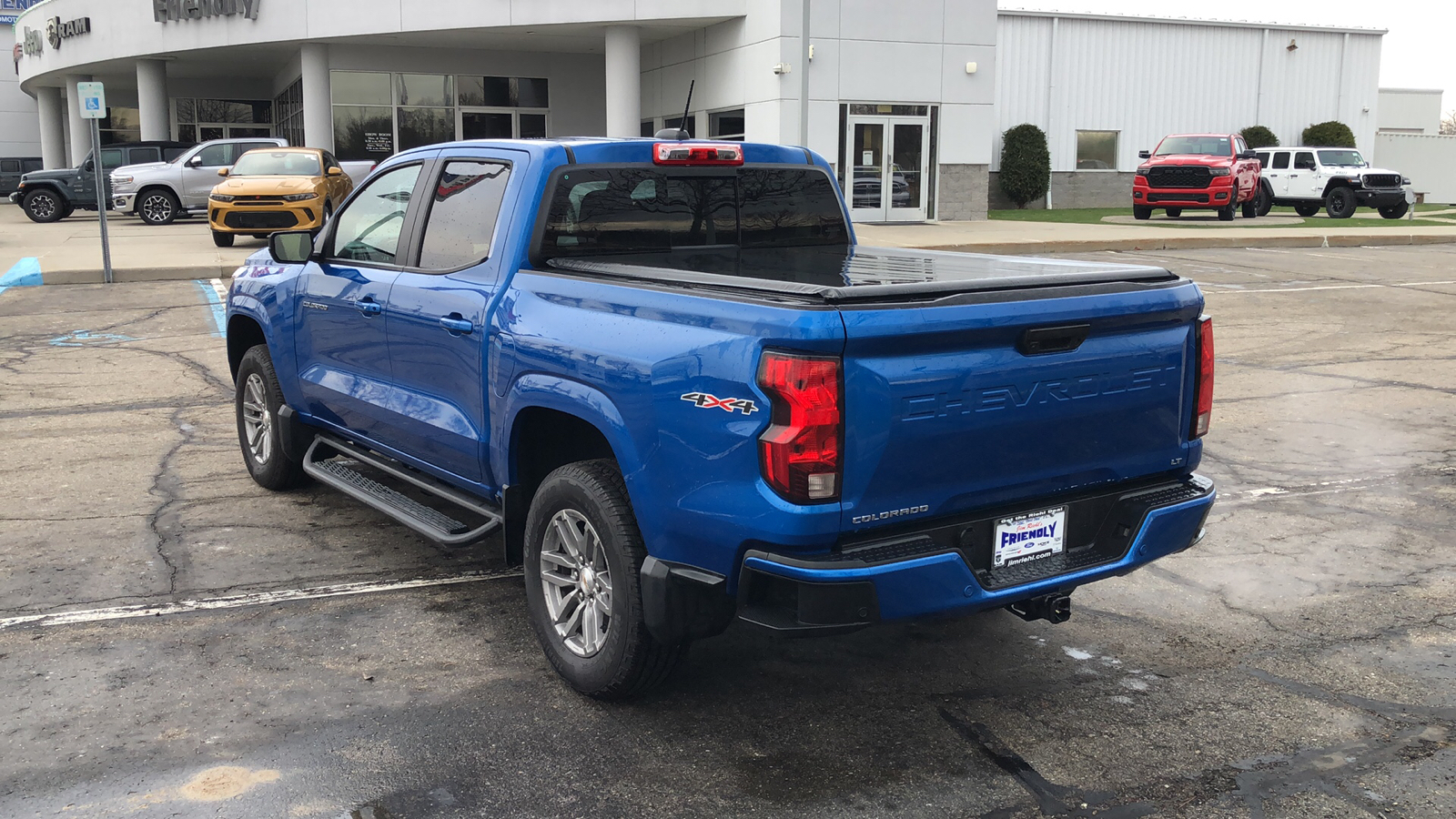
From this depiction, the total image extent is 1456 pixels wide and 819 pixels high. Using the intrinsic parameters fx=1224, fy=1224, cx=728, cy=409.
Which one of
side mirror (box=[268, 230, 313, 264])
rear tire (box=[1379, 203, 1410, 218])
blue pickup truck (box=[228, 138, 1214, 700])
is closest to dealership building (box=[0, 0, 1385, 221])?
rear tire (box=[1379, 203, 1410, 218])

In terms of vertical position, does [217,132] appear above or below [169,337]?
above

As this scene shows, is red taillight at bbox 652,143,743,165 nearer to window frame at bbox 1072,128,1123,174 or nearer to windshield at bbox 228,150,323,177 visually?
windshield at bbox 228,150,323,177

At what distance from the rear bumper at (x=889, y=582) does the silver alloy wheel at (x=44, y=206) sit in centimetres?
3227

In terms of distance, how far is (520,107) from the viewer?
114 ft

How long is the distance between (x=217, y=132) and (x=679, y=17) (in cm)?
2348

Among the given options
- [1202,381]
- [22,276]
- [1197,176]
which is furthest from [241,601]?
[1197,176]

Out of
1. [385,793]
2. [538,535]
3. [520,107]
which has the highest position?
[520,107]

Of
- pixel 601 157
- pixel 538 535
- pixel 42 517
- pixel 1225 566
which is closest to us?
pixel 538 535

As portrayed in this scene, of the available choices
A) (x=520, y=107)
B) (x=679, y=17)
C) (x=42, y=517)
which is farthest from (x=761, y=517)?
(x=520, y=107)

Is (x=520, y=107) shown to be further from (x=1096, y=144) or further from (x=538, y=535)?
(x=538, y=535)

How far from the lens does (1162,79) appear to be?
137 ft

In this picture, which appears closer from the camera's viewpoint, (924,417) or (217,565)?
(924,417)

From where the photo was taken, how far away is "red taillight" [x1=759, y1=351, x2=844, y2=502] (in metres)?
3.20

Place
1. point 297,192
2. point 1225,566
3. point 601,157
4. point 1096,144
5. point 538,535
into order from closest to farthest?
point 538,535 → point 601,157 → point 1225,566 → point 297,192 → point 1096,144
